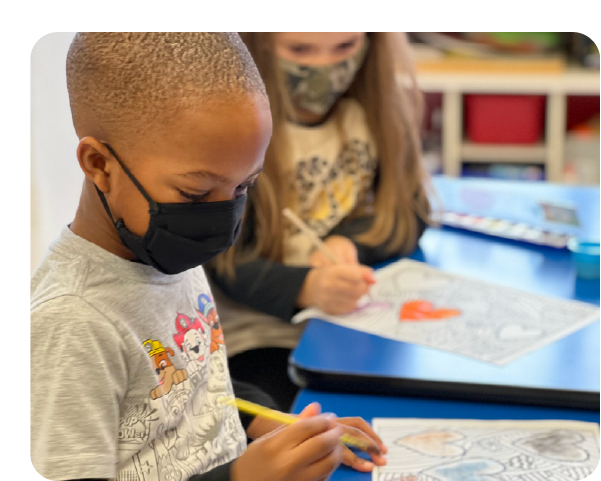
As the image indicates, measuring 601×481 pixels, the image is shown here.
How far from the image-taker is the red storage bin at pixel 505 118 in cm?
112

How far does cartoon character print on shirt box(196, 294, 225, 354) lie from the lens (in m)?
0.59

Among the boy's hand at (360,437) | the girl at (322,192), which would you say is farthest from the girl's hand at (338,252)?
the boy's hand at (360,437)

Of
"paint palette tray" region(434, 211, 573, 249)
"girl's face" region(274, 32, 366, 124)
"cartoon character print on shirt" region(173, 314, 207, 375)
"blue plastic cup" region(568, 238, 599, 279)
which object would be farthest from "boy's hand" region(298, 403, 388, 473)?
"paint palette tray" region(434, 211, 573, 249)

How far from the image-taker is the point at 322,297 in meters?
0.92

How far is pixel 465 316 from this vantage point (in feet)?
2.91

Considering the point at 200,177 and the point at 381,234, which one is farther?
the point at 381,234

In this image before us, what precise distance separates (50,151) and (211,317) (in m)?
0.19

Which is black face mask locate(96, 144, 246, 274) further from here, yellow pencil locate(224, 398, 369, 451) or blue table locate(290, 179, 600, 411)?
blue table locate(290, 179, 600, 411)

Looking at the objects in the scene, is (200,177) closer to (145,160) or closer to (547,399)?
(145,160)

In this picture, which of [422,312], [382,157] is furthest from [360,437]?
[382,157]

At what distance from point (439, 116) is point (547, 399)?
785mm

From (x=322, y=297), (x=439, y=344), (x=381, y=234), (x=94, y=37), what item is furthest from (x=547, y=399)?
(x=94, y=37)
